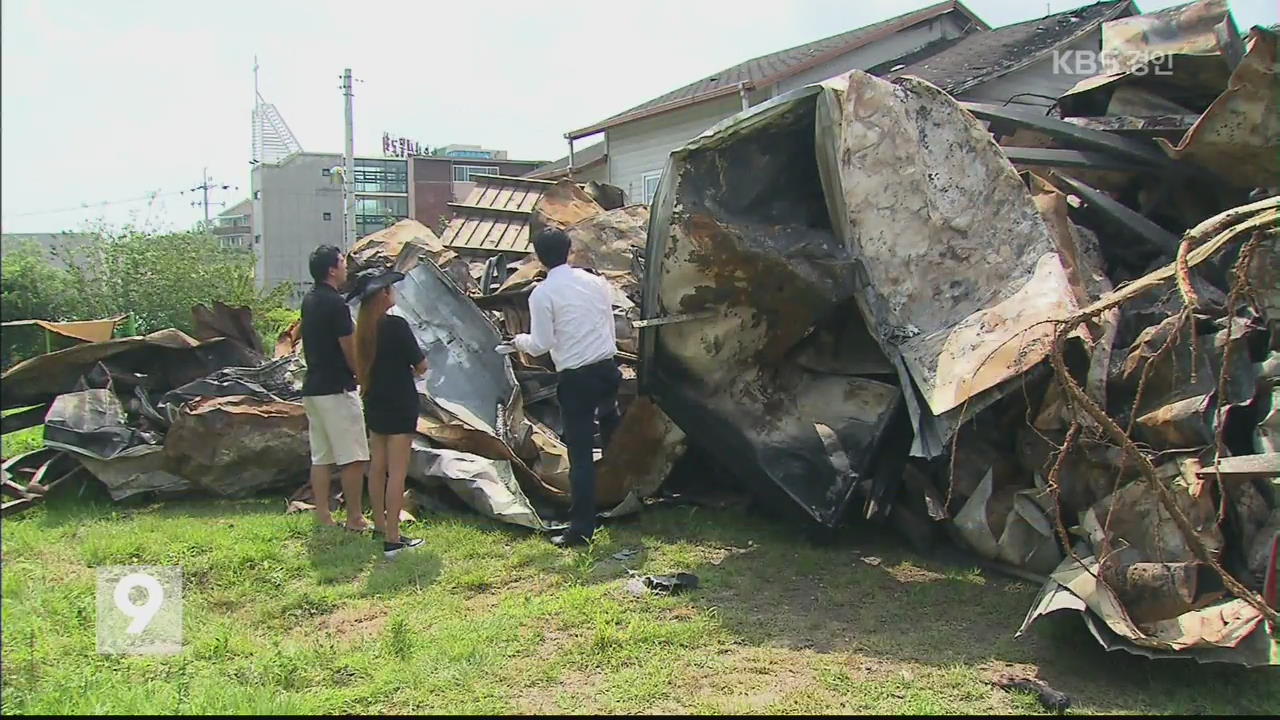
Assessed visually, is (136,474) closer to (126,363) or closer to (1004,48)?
(126,363)

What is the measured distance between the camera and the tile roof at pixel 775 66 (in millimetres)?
15806

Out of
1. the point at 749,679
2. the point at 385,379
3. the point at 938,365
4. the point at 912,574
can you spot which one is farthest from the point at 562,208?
the point at 749,679

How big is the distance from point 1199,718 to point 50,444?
21.2ft

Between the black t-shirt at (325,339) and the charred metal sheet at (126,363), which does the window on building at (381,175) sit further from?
the black t-shirt at (325,339)

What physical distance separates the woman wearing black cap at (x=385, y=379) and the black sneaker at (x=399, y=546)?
0.03 ft

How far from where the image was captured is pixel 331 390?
5328mm

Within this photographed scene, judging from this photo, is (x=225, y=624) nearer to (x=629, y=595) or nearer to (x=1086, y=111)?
(x=629, y=595)

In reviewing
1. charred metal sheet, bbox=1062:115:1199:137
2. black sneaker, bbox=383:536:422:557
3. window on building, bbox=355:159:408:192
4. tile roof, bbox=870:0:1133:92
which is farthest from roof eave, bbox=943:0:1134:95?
window on building, bbox=355:159:408:192

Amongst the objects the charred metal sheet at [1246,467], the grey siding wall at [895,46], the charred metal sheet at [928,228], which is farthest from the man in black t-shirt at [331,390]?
the grey siding wall at [895,46]

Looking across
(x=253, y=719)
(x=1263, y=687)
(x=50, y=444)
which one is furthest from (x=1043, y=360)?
(x=50, y=444)

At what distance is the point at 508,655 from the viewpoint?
363 centimetres

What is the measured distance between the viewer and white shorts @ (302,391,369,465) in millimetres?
5352

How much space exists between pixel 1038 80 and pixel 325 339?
1194cm

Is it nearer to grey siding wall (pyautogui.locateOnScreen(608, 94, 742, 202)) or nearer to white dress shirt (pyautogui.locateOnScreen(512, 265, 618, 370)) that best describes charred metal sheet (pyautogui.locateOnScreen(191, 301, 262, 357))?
white dress shirt (pyautogui.locateOnScreen(512, 265, 618, 370))
